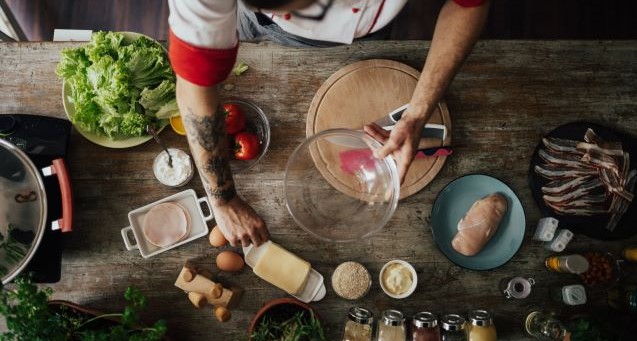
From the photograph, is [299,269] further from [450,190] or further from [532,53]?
[532,53]

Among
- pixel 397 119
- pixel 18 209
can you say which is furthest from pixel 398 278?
pixel 18 209

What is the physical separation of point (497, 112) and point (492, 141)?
100mm

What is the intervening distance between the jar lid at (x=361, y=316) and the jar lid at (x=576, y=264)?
0.61 meters

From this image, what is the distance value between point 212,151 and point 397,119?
0.59 m

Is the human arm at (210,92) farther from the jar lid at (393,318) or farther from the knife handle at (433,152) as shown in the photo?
the knife handle at (433,152)

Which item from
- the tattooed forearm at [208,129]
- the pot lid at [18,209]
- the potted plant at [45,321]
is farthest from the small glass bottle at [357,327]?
the pot lid at [18,209]

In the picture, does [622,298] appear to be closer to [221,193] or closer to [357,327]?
[357,327]

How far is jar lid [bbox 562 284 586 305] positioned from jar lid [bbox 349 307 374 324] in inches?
23.9

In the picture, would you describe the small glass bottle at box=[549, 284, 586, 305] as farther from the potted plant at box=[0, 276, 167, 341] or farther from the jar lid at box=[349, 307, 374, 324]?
the potted plant at box=[0, 276, 167, 341]

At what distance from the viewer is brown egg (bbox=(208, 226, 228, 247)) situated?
1.47m

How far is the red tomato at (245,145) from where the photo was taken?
57.9 inches

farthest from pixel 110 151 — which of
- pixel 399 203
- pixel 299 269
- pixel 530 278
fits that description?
pixel 530 278

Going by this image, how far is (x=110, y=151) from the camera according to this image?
154 centimetres

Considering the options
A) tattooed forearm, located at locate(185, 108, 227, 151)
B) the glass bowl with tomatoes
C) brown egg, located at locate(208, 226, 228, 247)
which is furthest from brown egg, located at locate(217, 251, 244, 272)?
tattooed forearm, located at locate(185, 108, 227, 151)
